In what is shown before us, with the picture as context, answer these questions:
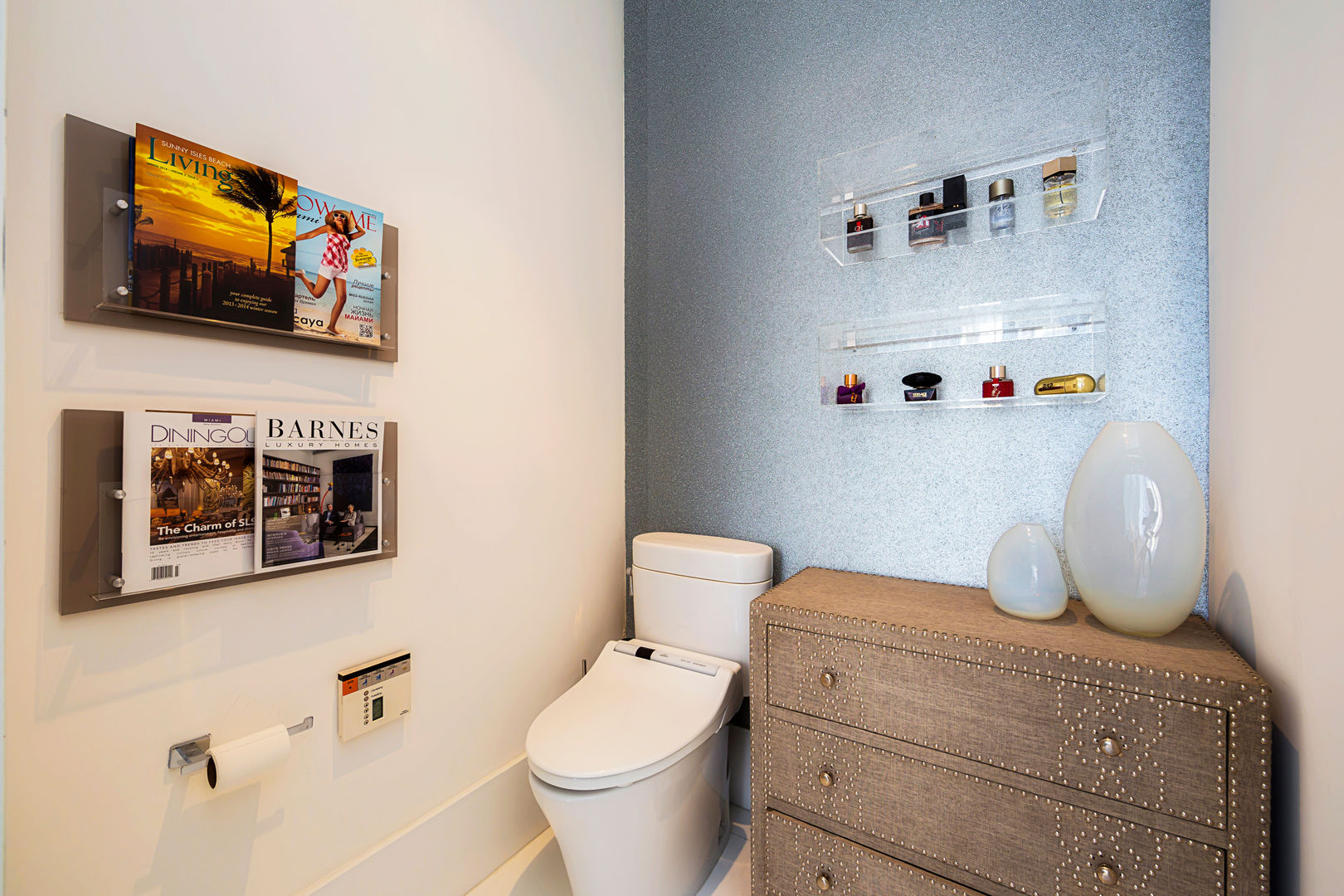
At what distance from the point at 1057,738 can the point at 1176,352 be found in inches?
33.9

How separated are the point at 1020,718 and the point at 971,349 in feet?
2.79

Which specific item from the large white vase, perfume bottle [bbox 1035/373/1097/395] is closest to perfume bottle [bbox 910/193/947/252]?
perfume bottle [bbox 1035/373/1097/395]

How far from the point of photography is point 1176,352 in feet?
4.08

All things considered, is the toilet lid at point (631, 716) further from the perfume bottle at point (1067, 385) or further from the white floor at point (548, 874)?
the perfume bottle at point (1067, 385)

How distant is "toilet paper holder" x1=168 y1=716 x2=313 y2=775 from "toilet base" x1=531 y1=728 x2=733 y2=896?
61 centimetres

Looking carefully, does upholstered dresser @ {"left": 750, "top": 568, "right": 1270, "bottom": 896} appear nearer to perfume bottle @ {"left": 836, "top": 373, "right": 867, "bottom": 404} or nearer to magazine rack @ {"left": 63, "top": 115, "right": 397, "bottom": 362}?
perfume bottle @ {"left": 836, "top": 373, "right": 867, "bottom": 404}

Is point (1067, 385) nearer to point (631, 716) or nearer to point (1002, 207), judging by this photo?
point (1002, 207)

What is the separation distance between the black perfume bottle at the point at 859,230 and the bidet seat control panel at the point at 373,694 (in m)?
1.54

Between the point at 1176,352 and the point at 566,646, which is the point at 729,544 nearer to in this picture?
the point at 566,646

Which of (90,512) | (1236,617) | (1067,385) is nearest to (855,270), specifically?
(1067,385)

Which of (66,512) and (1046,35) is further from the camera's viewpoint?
(1046,35)

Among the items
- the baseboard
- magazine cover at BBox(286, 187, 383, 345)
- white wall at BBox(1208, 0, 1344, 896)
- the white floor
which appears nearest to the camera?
white wall at BBox(1208, 0, 1344, 896)

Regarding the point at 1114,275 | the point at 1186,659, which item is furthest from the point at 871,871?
the point at 1114,275

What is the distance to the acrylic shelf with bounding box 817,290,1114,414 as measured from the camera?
4.33 ft
